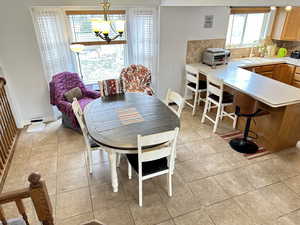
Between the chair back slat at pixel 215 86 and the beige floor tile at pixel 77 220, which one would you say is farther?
the chair back slat at pixel 215 86

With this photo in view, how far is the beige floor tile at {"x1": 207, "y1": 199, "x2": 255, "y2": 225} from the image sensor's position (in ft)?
7.47

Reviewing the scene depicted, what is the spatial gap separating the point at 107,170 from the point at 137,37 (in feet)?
8.81

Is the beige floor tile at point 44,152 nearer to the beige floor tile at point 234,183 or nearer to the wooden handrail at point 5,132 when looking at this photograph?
the wooden handrail at point 5,132

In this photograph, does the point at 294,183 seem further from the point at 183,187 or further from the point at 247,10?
the point at 247,10

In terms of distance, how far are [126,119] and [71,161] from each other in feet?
4.02

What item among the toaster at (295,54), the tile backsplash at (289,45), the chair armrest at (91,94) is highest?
the tile backsplash at (289,45)

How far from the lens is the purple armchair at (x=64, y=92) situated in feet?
12.2

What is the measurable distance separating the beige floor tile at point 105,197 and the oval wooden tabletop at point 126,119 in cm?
76

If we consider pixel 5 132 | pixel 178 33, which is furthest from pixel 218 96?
pixel 5 132

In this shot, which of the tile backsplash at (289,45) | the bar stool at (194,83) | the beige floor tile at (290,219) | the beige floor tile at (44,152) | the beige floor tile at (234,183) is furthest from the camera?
the tile backsplash at (289,45)

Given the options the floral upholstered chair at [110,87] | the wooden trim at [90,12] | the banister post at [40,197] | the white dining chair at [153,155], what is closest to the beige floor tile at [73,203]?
the white dining chair at [153,155]

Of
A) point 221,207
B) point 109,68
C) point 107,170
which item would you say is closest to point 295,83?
point 221,207

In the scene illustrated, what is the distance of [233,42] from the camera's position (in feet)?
17.1

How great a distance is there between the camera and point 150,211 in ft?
7.90
